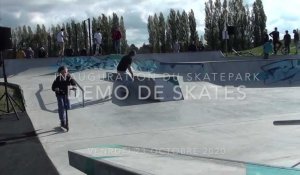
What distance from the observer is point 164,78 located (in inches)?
580

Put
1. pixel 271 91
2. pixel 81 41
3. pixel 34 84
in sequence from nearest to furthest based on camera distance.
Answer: pixel 271 91
pixel 34 84
pixel 81 41

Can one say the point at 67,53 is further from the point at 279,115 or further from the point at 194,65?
the point at 279,115

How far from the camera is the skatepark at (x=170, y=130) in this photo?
16.2ft

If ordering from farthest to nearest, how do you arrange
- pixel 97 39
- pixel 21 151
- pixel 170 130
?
pixel 97 39 < pixel 170 130 < pixel 21 151

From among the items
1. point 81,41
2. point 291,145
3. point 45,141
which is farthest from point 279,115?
point 81,41

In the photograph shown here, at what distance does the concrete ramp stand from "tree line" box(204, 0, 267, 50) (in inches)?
1853

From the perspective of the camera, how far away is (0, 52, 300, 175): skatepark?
16.2ft

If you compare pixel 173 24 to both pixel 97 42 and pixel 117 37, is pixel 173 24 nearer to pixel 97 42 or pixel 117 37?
pixel 97 42

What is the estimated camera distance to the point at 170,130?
32.5ft

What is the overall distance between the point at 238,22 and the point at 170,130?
154 feet

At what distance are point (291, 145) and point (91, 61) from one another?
1989cm

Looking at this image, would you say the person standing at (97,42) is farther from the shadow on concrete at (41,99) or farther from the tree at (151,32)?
the tree at (151,32)

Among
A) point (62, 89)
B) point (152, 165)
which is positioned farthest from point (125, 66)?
point (152, 165)

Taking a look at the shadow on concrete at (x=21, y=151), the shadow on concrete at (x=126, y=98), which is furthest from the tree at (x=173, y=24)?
the shadow on concrete at (x=21, y=151)
